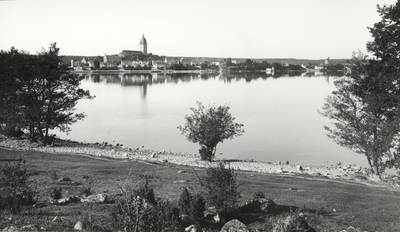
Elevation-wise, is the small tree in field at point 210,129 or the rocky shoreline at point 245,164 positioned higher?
the small tree in field at point 210,129

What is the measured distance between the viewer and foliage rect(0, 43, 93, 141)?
24453 mm

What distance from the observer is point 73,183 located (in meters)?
12.6

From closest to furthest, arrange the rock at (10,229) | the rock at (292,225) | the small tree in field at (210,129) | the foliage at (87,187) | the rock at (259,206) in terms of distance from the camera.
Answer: the rock at (10,229) < the rock at (292,225) < the rock at (259,206) < the foliage at (87,187) < the small tree in field at (210,129)

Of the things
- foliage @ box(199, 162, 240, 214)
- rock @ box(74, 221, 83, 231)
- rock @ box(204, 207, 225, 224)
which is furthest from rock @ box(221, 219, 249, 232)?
rock @ box(74, 221, 83, 231)

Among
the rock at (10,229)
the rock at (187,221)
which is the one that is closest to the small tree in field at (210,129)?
the rock at (187,221)

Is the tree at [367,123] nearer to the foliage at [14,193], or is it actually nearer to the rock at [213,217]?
the rock at [213,217]

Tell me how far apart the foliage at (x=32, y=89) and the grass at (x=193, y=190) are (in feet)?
20.4

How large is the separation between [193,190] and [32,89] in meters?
19.6

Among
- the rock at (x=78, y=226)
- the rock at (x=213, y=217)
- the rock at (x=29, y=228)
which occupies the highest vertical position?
the rock at (x=29, y=228)

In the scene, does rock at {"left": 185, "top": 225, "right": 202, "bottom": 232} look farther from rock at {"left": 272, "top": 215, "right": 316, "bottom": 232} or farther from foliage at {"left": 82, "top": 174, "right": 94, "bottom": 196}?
foliage at {"left": 82, "top": 174, "right": 94, "bottom": 196}

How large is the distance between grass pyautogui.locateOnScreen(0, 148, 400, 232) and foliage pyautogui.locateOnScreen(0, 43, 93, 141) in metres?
6.22

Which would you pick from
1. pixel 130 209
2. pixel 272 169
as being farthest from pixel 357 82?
pixel 130 209

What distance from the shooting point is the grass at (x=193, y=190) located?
7781 millimetres

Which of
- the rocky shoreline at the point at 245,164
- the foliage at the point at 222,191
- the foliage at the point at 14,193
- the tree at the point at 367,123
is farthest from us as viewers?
the rocky shoreline at the point at 245,164
